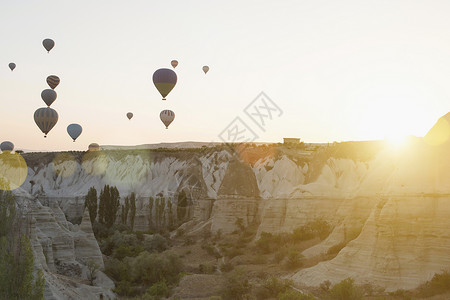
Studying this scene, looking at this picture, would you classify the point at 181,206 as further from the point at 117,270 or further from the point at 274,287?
the point at 274,287

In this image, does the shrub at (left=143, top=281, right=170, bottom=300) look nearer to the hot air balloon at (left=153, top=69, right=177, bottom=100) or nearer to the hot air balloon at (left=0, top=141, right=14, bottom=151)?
the hot air balloon at (left=153, top=69, right=177, bottom=100)

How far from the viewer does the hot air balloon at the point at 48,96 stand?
67000mm

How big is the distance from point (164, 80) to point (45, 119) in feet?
57.4

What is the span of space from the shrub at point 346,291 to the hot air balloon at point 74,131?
74517 mm

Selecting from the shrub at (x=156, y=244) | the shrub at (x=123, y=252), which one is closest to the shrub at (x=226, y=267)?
the shrub at (x=123, y=252)

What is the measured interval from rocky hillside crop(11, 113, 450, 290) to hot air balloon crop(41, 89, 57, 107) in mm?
13504

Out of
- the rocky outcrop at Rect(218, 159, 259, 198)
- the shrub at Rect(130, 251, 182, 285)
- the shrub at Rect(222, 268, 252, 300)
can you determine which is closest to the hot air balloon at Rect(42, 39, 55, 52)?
the rocky outcrop at Rect(218, 159, 259, 198)

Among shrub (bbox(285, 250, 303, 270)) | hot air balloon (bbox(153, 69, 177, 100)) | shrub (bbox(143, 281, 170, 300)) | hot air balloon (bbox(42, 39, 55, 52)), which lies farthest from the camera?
hot air balloon (bbox(42, 39, 55, 52))

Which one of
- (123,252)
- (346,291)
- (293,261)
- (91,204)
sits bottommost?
(123,252)

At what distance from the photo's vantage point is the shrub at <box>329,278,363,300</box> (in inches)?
867

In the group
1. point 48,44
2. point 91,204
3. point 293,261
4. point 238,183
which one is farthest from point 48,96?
point 293,261

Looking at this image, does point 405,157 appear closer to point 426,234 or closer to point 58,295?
point 426,234

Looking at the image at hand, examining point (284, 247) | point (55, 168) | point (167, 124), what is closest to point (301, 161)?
point (167, 124)

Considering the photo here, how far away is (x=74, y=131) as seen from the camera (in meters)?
90.7
